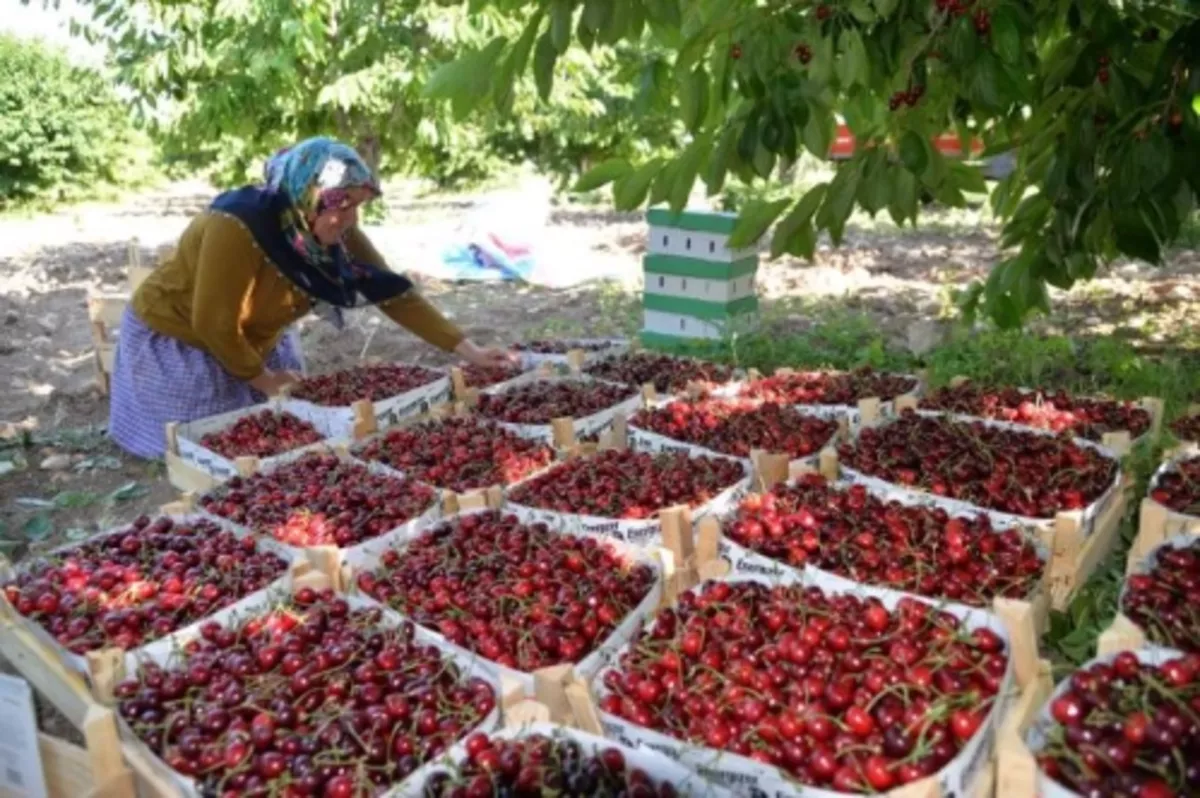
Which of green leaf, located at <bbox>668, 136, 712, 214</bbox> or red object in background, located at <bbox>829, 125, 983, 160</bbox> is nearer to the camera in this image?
green leaf, located at <bbox>668, 136, 712, 214</bbox>

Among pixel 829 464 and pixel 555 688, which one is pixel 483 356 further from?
pixel 555 688

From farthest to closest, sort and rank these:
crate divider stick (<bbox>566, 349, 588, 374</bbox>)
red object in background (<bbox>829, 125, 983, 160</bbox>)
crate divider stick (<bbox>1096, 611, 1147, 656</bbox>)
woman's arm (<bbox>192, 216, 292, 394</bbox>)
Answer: crate divider stick (<bbox>566, 349, 588, 374</bbox>), woman's arm (<bbox>192, 216, 292, 394</bbox>), red object in background (<bbox>829, 125, 983, 160</bbox>), crate divider stick (<bbox>1096, 611, 1147, 656</bbox>)

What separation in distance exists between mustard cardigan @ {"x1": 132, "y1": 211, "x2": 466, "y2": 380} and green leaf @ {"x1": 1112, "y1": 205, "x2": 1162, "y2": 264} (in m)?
3.09

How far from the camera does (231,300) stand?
442 centimetres

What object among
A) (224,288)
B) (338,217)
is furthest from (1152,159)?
(224,288)

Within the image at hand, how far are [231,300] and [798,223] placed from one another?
2.61m

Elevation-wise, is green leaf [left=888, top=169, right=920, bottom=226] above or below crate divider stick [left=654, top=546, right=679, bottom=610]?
above

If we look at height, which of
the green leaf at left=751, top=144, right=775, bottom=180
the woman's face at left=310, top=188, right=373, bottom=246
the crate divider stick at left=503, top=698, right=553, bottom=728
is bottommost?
the crate divider stick at left=503, top=698, right=553, bottom=728

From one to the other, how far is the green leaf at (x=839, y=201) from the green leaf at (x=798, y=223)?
31mm

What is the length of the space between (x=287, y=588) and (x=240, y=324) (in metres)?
2.10

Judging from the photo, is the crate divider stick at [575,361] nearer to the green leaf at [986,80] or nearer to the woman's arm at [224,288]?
the woman's arm at [224,288]

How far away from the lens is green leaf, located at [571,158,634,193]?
2596 millimetres

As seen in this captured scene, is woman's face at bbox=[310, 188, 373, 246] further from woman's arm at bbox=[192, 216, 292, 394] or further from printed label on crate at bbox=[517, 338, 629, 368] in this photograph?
printed label on crate at bbox=[517, 338, 629, 368]

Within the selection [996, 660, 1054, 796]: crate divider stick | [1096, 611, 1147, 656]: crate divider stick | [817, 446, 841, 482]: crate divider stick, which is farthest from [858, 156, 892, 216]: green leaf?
[996, 660, 1054, 796]: crate divider stick
